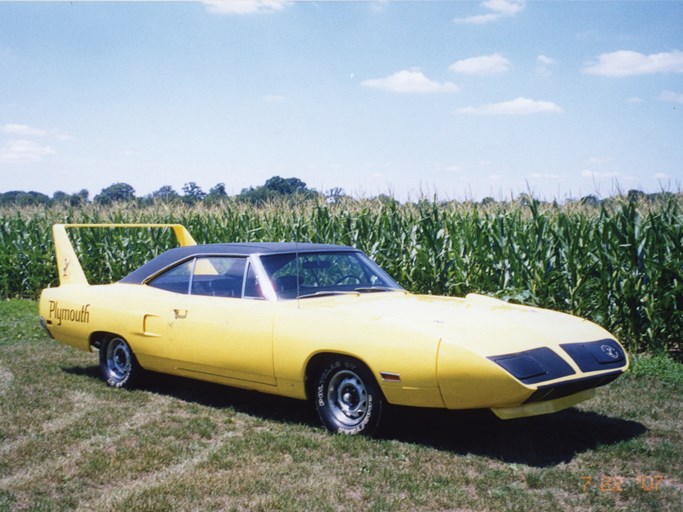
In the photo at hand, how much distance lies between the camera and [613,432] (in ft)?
17.8

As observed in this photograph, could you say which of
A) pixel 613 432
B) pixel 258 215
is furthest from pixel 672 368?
pixel 258 215

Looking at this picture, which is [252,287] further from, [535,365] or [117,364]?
[535,365]

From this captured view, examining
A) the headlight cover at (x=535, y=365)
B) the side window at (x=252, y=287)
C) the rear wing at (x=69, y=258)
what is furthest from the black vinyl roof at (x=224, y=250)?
the headlight cover at (x=535, y=365)

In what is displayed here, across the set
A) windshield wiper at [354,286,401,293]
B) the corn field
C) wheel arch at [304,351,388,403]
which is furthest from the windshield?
the corn field

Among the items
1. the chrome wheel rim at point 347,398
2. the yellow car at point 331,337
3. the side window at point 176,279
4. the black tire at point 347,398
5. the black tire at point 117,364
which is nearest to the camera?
the yellow car at point 331,337

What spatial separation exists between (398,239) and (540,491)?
6.96 metres

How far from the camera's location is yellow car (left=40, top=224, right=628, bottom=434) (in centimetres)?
470

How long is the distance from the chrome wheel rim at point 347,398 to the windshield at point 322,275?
0.86 m

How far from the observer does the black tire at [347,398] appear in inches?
201

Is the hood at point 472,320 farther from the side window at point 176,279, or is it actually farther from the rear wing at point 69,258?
the rear wing at point 69,258

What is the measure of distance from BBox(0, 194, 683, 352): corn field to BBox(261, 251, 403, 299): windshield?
10.8ft

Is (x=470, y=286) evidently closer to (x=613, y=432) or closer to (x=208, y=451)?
(x=613, y=432)

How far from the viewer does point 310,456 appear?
4.86 metres

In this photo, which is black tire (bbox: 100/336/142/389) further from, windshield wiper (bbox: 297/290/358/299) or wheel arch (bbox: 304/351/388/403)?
wheel arch (bbox: 304/351/388/403)
